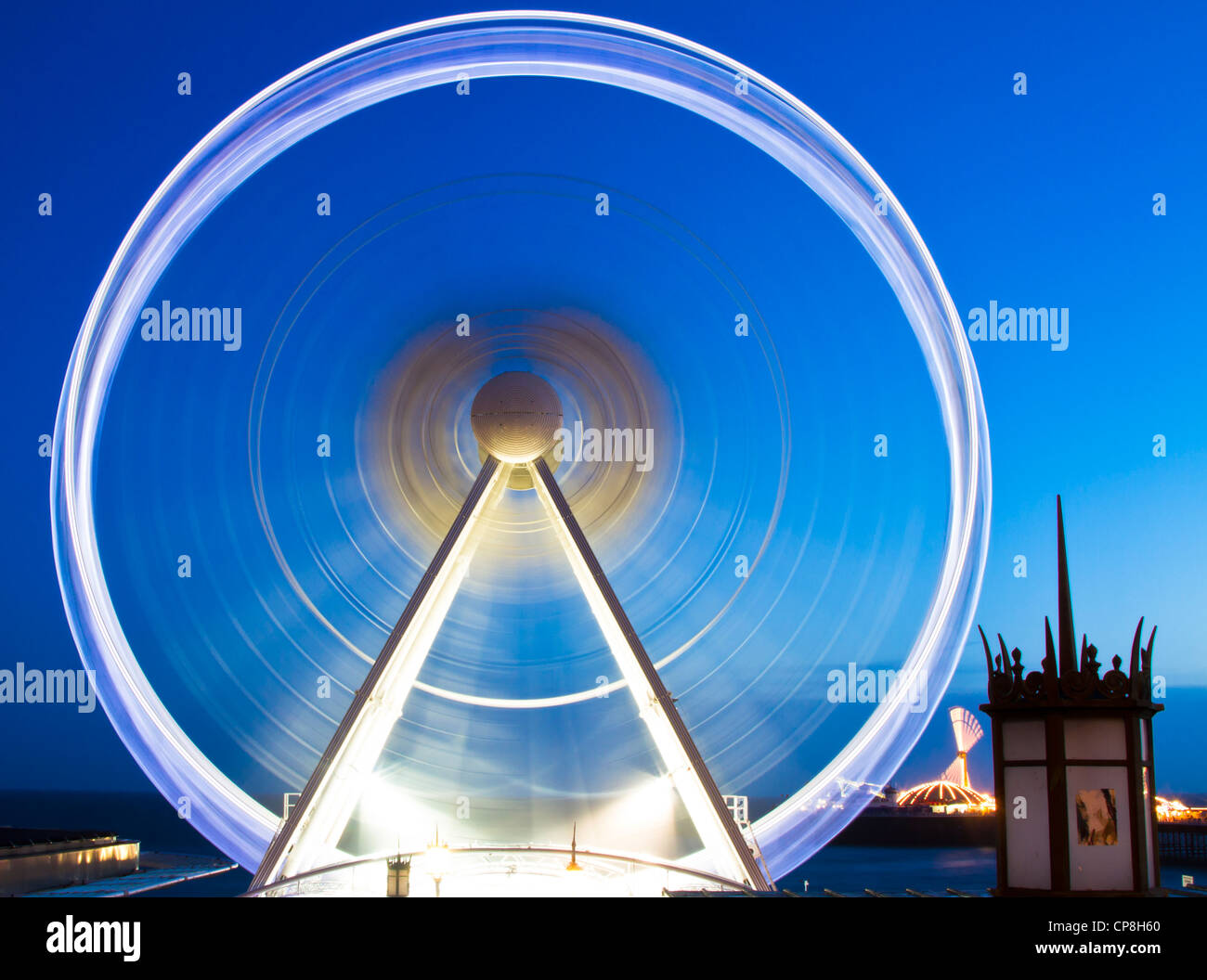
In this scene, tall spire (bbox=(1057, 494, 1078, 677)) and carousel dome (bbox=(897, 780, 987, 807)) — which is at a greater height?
tall spire (bbox=(1057, 494, 1078, 677))

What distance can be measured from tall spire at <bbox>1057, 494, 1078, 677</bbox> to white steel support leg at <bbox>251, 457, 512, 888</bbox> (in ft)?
19.8

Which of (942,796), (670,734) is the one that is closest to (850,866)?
Answer: (942,796)

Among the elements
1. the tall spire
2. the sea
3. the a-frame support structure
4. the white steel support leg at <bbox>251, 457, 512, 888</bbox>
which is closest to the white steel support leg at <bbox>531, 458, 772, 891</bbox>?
the a-frame support structure

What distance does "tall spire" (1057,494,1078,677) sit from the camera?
10938mm

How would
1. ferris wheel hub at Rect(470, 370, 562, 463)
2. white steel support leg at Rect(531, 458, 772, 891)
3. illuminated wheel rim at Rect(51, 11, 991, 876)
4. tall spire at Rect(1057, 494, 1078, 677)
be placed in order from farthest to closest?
ferris wheel hub at Rect(470, 370, 562, 463)
illuminated wheel rim at Rect(51, 11, 991, 876)
white steel support leg at Rect(531, 458, 772, 891)
tall spire at Rect(1057, 494, 1078, 677)

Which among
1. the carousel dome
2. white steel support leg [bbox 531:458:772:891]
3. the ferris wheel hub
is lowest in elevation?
the carousel dome

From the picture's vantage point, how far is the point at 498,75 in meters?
13.1

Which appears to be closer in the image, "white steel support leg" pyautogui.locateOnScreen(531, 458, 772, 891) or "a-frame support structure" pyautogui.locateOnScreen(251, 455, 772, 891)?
"a-frame support structure" pyautogui.locateOnScreen(251, 455, 772, 891)

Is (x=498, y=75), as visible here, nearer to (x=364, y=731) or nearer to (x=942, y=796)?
(x=364, y=731)

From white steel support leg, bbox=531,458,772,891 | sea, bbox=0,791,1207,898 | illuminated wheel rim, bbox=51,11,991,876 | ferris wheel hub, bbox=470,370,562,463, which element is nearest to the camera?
white steel support leg, bbox=531,458,772,891

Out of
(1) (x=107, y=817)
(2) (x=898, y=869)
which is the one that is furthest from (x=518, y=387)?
(1) (x=107, y=817)

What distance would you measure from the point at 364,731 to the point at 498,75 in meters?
7.01

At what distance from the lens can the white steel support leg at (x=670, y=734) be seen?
11938 millimetres

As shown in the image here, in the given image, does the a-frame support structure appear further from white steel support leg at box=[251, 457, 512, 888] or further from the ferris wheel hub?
the ferris wheel hub
